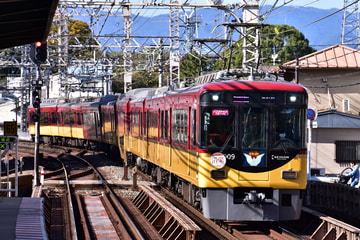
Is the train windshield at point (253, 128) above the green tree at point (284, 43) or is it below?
below

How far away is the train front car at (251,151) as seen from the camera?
11570 millimetres

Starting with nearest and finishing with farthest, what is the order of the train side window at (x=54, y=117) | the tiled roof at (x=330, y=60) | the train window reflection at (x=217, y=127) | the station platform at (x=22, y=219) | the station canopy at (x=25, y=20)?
the station platform at (x=22, y=219) → the station canopy at (x=25, y=20) → the train window reflection at (x=217, y=127) → the tiled roof at (x=330, y=60) → the train side window at (x=54, y=117)

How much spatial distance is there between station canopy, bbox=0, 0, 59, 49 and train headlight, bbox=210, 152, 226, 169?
355 cm

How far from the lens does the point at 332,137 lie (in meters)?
23.1

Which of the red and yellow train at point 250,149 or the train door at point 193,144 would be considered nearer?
the red and yellow train at point 250,149

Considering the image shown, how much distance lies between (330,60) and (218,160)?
18776 millimetres

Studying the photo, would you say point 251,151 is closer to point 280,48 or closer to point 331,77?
point 331,77

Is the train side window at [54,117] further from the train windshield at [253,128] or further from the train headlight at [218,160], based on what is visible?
the train headlight at [218,160]

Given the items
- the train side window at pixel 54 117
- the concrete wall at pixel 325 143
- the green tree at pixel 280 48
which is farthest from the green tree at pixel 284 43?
the concrete wall at pixel 325 143

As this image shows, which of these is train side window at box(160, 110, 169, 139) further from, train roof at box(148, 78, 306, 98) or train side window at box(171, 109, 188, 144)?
train roof at box(148, 78, 306, 98)

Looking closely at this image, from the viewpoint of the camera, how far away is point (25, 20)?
10.8m

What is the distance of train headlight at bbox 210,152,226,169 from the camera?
11531 millimetres

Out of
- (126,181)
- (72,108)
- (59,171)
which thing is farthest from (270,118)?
(72,108)

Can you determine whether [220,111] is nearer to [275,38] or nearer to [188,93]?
[188,93]
